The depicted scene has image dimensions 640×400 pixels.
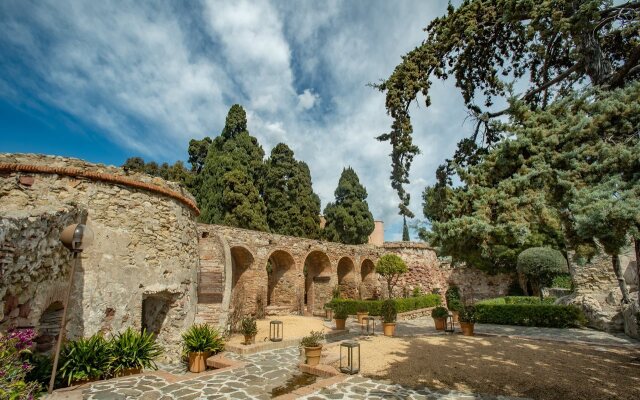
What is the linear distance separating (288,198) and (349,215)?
5.99 metres

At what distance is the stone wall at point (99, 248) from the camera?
4801 millimetres

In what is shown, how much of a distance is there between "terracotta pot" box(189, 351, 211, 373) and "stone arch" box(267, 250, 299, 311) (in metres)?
10.6

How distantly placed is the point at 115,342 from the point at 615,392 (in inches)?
351

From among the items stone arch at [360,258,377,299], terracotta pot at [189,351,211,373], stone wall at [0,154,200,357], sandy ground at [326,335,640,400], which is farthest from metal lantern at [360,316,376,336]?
stone arch at [360,258,377,299]

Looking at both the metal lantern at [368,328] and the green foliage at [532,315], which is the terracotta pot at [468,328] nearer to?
the metal lantern at [368,328]

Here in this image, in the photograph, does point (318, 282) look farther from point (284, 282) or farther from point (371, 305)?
point (371, 305)

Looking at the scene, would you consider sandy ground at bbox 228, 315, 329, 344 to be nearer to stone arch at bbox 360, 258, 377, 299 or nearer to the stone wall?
the stone wall

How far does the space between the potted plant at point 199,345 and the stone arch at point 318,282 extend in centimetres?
1180

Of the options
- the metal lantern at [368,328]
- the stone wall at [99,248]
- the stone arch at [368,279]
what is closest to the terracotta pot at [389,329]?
the metal lantern at [368,328]

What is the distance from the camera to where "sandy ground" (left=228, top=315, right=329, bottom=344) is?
11.9 meters

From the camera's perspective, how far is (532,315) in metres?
14.5

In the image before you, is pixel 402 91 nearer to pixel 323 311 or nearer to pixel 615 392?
pixel 615 392

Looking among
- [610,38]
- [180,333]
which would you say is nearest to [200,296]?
[180,333]

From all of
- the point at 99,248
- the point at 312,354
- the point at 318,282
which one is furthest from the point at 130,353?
the point at 318,282
